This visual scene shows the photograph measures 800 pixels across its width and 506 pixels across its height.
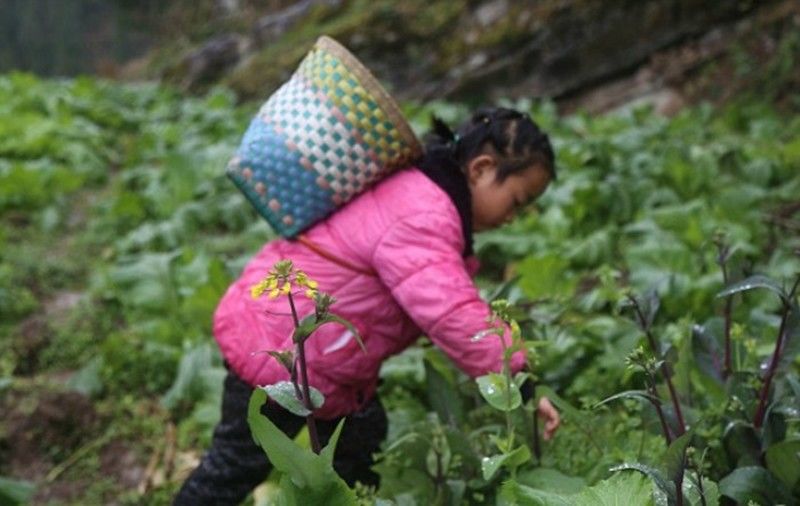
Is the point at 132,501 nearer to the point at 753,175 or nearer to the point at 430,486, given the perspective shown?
the point at 430,486

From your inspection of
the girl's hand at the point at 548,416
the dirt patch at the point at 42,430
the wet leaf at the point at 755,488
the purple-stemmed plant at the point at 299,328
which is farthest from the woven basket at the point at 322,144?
the dirt patch at the point at 42,430

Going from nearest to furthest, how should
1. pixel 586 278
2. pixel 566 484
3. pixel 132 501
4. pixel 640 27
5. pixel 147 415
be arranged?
pixel 566 484, pixel 132 501, pixel 147 415, pixel 586 278, pixel 640 27

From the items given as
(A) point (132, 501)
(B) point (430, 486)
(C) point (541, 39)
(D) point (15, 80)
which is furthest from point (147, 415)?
(D) point (15, 80)

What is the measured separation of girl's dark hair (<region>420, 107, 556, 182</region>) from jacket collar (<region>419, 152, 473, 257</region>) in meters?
0.01

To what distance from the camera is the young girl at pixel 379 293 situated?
7.66ft

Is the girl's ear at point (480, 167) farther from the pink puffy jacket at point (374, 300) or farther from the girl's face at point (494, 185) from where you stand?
the pink puffy jacket at point (374, 300)

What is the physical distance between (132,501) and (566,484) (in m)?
1.71

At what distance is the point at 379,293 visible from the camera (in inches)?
99.7

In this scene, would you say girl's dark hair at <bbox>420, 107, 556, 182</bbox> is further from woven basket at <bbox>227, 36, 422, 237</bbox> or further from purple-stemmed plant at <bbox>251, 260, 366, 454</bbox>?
purple-stemmed plant at <bbox>251, 260, 366, 454</bbox>

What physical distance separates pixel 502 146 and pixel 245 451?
1116 millimetres

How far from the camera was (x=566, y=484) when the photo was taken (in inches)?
85.3

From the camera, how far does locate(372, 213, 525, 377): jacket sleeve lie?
2.29 m

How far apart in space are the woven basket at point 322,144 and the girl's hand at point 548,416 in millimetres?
750

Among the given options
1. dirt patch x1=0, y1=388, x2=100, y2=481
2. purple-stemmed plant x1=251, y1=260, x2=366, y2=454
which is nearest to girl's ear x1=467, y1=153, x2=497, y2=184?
purple-stemmed plant x1=251, y1=260, x2=366, y2=454
